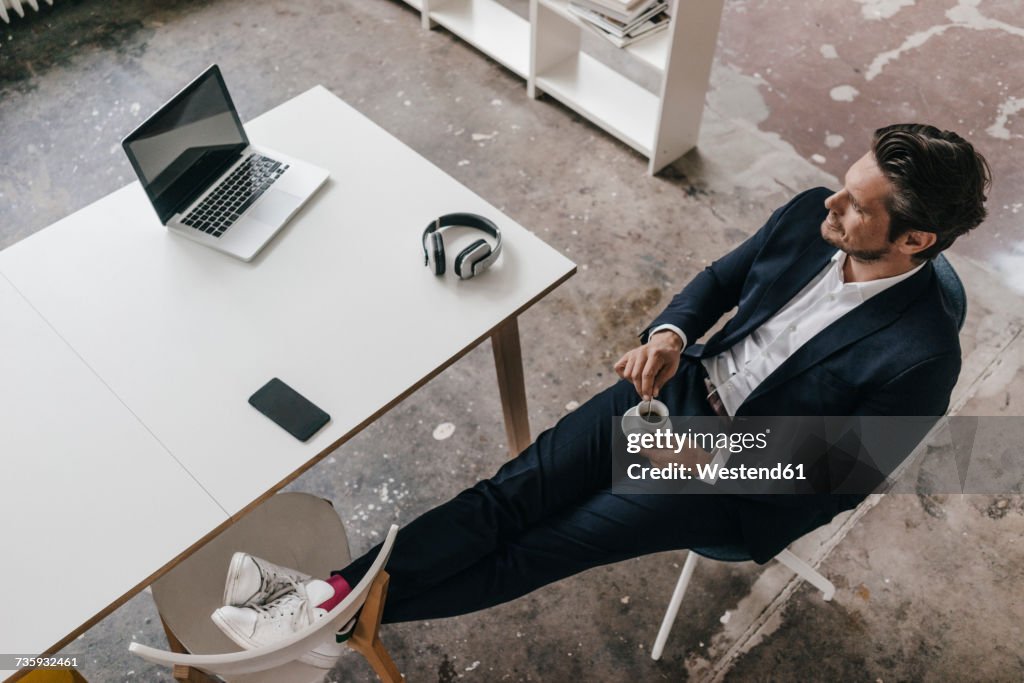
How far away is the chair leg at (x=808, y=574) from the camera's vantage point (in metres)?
2.04

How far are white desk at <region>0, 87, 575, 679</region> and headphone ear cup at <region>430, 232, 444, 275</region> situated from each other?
1.4 inches

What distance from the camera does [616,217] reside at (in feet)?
10.1

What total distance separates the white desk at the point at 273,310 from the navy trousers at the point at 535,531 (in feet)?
0.99

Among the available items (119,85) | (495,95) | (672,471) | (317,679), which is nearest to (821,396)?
(672,471)

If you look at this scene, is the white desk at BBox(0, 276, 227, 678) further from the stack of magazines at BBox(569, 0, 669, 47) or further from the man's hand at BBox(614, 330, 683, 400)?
the stack of magazines at BBox(569, 0, 669, 47)

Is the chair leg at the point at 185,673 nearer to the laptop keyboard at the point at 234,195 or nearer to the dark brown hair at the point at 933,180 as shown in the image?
the laptop keyboard at the point at 234,195

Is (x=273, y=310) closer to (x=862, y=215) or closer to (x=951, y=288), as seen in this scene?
(x=862, y=215)

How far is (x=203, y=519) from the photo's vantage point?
1.55 metres

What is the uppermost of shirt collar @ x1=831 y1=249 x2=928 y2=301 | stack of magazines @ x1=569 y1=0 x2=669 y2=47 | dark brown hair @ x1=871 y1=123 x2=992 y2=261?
dark brown hair @ x1=871 y1=123 x2=992 y2=261

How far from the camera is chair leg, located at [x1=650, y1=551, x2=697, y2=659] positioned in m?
2.01

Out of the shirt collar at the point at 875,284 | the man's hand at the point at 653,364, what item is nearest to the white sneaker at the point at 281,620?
the man's hand at the point at 653,364

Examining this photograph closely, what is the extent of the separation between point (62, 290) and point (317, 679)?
0.99 m

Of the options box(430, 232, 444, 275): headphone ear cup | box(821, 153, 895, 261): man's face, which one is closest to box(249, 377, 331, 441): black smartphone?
box(430, 232, 444, 275): headphone ear cup
